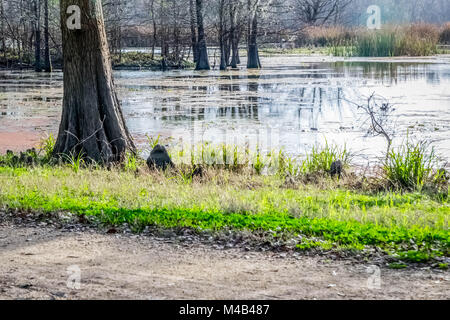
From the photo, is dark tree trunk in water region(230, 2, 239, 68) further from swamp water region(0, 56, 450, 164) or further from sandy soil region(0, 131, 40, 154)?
sandy soil region(0, 131, 40, 154)

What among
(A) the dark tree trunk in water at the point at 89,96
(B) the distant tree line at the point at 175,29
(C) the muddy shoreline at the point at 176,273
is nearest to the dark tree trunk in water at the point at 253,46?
(B) the distant tree line at the point at 175,29

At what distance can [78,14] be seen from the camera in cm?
1227

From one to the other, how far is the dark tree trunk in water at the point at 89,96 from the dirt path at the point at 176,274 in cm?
506

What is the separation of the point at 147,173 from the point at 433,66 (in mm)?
27506

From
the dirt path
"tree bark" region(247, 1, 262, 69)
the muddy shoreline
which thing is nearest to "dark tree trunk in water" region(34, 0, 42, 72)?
"tree bark" region(247, 1, 262, 69)

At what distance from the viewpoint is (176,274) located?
635cm

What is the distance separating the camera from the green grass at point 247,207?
24.2ft

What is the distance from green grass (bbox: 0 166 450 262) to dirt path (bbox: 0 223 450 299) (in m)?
0.57

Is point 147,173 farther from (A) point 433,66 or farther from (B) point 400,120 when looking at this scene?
(A) point 433,66

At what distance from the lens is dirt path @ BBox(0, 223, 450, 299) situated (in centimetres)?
576

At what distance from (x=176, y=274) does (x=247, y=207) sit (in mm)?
2435

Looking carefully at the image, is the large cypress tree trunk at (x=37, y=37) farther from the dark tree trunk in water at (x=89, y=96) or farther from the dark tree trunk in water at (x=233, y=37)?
the dark tree trunk in water at (x=89, y=96)

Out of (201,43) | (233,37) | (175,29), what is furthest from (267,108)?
(175,29)
